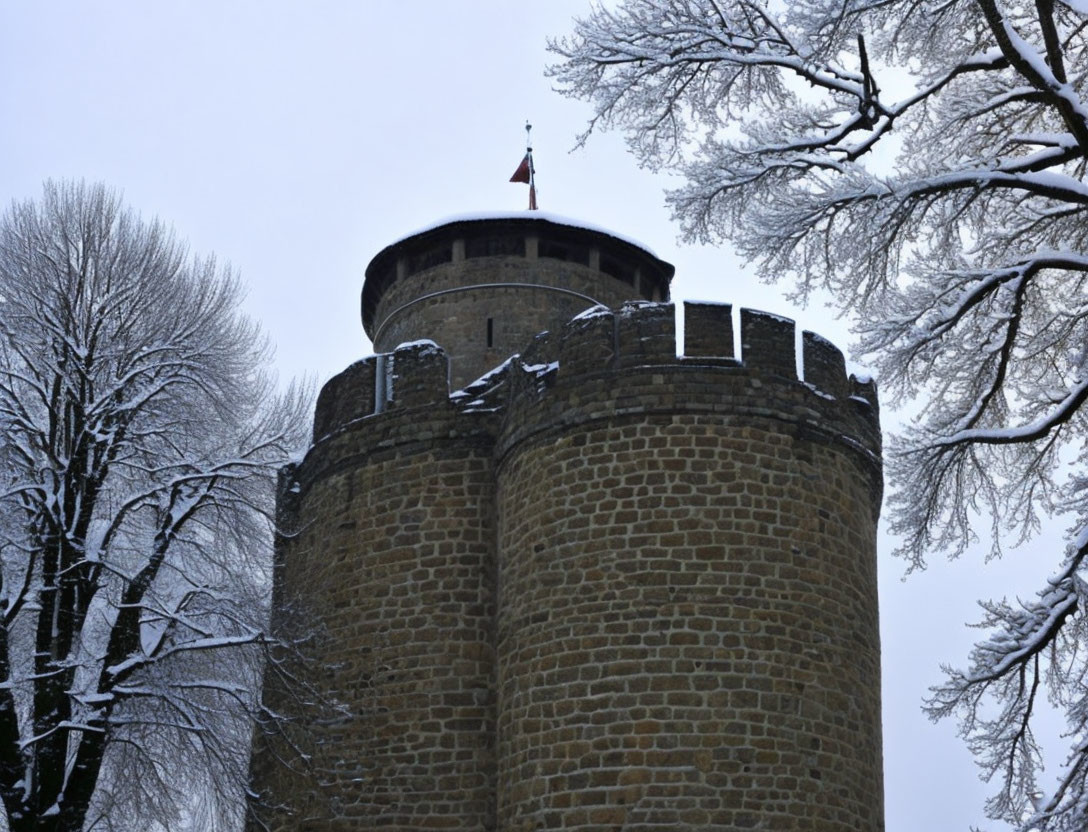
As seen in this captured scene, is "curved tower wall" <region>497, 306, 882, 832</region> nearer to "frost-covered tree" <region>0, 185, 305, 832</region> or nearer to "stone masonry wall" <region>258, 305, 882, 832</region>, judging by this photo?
"stone masonry wall" <region>258, 305, 882, 832</region>

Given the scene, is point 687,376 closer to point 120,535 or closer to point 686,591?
point 686,591

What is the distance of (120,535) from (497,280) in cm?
648

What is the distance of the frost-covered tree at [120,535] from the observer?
13539 millimetres

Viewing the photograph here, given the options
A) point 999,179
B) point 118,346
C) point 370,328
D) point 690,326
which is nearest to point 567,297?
point 370,328

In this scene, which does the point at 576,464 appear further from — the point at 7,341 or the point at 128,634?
the point at 7,341

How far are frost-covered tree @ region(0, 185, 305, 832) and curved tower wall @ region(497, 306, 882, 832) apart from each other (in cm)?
280

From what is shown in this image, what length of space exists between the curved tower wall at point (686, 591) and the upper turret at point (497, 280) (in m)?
4.17

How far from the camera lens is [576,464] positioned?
554 inches

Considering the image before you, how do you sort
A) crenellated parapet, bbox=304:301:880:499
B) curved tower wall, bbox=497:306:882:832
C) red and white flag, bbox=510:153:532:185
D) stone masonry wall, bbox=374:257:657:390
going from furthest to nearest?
red and white flag, bbox=510:153:532:185 → stone masonry wall, bbox=374:257:657:390 → crenellated parapet, bbox=304:301:880:499 → curved tower wall, bbox=497:306:882:832

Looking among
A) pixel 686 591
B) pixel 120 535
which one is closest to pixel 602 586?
pixel 686 591

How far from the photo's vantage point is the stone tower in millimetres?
12938

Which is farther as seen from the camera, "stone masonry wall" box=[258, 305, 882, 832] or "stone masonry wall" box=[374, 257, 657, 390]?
"stone masonry wall" box=[374, 257, 657, 390]

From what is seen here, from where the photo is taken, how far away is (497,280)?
19.2m

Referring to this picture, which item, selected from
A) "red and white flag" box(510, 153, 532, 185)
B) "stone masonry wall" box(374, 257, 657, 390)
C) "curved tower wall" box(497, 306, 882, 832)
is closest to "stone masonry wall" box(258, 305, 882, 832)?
"curved tower wall" box(497, 306, 882, 832)
